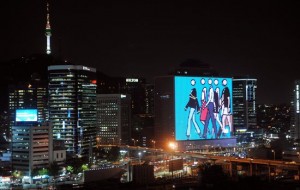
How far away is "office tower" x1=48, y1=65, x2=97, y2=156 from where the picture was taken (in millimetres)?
33438

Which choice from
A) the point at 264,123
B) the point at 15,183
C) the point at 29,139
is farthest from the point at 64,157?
the point at 264,123

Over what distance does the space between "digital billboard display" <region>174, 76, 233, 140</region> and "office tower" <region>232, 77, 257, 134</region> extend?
590 inches

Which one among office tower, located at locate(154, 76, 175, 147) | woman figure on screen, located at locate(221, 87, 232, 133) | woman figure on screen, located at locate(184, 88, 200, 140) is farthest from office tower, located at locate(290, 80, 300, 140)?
office tower, located at locate(154, 76, 175, 147)

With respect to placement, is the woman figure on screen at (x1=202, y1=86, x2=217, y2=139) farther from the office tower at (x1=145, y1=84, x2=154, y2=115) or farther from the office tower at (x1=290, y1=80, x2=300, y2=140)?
the office tower at (x1=145, y1=84, x2=154, y2=115)

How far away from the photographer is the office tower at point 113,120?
41062mm

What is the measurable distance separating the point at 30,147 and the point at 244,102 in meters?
32.5

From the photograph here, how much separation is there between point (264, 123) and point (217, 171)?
1640 inches


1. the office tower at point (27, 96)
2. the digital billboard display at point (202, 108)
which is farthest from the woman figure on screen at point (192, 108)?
the office tower at point (27, 96)

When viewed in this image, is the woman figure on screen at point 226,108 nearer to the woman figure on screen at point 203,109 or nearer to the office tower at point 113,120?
the woman figure on screen at point 203,109

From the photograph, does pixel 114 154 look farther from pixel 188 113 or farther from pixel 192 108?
pixel 192 108

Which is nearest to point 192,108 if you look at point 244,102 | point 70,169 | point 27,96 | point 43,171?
point 70,169

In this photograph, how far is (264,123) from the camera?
2438 inches

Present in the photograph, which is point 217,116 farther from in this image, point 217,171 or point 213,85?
point 217,171

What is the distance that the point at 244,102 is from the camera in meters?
54.6
